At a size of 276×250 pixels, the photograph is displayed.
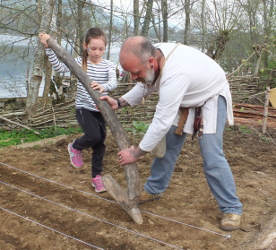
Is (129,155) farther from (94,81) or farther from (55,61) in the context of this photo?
(55,61)

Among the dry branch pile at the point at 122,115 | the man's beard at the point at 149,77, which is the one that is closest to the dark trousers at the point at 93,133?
the man's beard at the point at 149,77

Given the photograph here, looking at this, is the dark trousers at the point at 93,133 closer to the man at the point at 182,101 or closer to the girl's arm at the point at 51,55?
the man at the point at 182,101

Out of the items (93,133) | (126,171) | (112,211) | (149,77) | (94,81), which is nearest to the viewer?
(149,77)

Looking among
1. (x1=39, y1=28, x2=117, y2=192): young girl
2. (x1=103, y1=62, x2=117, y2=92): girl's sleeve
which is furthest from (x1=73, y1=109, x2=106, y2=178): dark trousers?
(x1=103, y1=62, x2=117, y2=92): girl's sleeve

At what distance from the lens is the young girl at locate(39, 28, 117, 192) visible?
3233 millimetres

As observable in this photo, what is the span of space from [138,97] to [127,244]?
4.30 feet

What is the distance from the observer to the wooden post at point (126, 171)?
285 cm

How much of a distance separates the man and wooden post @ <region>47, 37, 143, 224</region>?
0.42 feet

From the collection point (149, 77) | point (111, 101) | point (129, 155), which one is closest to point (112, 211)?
point (129, 155)

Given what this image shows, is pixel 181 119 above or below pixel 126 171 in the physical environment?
above

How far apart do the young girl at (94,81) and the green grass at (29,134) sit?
8.02 feet

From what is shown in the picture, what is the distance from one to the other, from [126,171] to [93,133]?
641 mm

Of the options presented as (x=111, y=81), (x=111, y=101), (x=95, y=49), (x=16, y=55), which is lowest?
(x=111, y=101)

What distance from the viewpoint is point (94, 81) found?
3.19 metres
